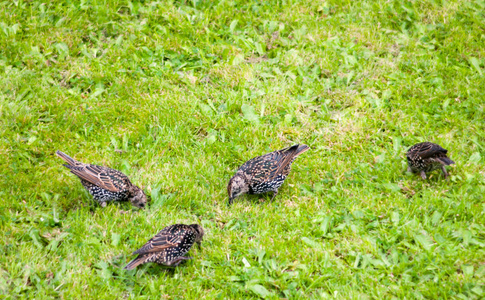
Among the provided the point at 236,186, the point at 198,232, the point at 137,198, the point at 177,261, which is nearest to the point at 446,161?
the point at 236,186

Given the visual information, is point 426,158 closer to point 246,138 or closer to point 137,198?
point 246,138

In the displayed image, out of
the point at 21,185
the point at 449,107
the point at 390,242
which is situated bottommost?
the point at 21,185

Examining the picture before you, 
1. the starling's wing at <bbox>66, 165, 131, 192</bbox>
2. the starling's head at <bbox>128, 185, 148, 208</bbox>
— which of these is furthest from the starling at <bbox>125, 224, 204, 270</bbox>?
the starling's wing at <bbox>66, 165, 131, 192</bbox>

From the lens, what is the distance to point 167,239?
589cm

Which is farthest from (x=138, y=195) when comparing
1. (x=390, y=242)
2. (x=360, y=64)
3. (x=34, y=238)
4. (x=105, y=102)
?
(x=360, y=64)

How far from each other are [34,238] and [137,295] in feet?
5.38

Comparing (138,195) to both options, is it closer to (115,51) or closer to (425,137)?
(115,51)

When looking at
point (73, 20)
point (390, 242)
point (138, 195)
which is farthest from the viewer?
point (73, 20)

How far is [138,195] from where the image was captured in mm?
6773

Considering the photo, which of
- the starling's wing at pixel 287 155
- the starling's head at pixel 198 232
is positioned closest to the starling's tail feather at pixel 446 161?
the starling's wing at pixel 287 155

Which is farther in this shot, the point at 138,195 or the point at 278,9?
the point at 278,9

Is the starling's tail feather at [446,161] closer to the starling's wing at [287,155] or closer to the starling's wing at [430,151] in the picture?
the starling's wing at [430,151]

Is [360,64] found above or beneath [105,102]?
above

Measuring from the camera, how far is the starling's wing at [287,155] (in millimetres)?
7137
